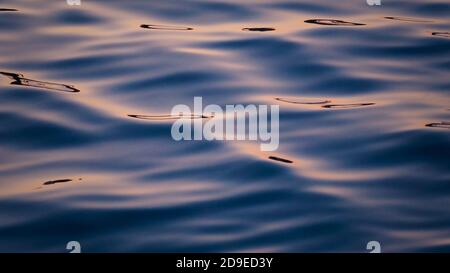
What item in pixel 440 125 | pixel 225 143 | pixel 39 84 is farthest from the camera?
pixel 39 84

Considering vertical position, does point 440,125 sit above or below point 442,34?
below

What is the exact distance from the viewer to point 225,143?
347 centimetres

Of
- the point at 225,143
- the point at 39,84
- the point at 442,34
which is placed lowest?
the point at 225,143

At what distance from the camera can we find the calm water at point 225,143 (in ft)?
9.53

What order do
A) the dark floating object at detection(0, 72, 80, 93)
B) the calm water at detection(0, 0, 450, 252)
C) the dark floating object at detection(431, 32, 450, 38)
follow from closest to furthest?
1. the calm water at detection(0, 0, 450, 252)
2. the dark floating object at detection(0, 72, 80, 93)
3. the dark floating object at detection(431, 32, 450, 38)

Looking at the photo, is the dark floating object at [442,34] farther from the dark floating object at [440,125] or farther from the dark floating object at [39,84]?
the dark floating object at [39,84]

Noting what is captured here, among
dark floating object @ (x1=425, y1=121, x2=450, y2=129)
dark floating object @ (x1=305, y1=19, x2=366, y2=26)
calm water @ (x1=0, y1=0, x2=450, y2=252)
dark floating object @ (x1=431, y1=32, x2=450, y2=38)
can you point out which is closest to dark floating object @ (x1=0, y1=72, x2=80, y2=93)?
calm water @ (x1=0, y1=0, x2=450, y2=252)

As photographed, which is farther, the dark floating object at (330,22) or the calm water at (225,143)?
the dark floating object at (330,22)

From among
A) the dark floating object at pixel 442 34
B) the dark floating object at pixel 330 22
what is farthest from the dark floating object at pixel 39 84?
the dark floating object at pixel 442 34

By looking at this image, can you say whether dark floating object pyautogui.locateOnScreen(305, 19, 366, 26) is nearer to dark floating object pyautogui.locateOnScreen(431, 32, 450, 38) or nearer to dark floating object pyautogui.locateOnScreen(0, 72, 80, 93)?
dark floating object pyautogui.locateOnScreen(431, 32, 450, 38)

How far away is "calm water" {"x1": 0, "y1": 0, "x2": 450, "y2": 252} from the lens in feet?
9.53

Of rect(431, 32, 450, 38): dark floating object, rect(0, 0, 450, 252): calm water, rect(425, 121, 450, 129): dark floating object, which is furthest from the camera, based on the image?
rect(431, 32, 450, 38): dark floating object

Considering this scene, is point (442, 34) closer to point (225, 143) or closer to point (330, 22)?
point (330, 22)

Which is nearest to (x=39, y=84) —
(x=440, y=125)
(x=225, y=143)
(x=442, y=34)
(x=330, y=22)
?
(x=225, y=143)
